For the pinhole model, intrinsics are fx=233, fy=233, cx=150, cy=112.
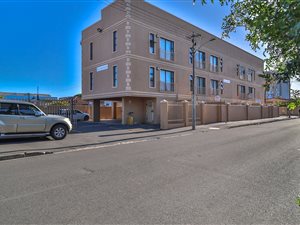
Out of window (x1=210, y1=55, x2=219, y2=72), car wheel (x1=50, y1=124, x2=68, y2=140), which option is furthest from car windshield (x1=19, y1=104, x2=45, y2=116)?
window (x1=210, y1=55, x2=219, y2=72)

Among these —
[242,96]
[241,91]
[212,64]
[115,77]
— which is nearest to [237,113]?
[212,64]

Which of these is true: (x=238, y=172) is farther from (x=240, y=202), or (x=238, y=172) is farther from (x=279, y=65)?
(x=279, y=65)

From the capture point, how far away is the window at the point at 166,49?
25141 mm

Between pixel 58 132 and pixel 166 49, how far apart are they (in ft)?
54.7

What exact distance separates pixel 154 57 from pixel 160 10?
5.26 metres

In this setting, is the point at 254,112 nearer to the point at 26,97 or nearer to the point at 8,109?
the point at 8,109

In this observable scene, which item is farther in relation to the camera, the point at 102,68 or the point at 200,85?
the point at 200,85

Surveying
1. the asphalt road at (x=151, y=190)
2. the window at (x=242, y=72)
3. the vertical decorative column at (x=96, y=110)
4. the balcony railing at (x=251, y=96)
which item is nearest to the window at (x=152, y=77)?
the vertical decorative column at (x=96, y=110)

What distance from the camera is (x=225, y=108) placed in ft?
93.6

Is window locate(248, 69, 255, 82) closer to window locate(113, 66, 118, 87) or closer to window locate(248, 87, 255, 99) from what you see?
window locate(248, 87, 255, 99)

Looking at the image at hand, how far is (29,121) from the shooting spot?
1155 centimetres

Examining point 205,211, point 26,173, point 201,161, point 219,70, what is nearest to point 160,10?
point 219,70

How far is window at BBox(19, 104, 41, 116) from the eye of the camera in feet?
37.7

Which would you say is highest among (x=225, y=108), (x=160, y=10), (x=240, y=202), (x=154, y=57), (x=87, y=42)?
(x=160, y=10)
